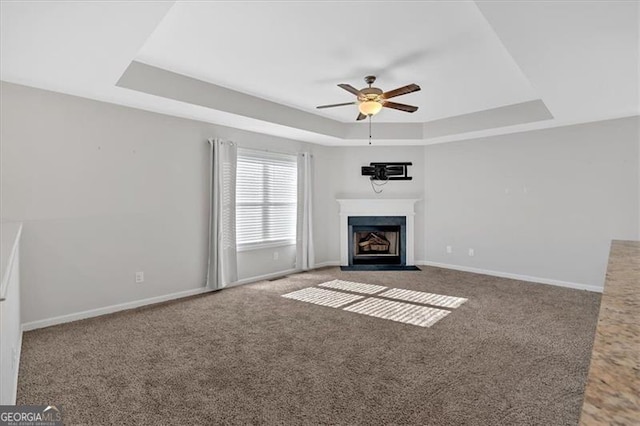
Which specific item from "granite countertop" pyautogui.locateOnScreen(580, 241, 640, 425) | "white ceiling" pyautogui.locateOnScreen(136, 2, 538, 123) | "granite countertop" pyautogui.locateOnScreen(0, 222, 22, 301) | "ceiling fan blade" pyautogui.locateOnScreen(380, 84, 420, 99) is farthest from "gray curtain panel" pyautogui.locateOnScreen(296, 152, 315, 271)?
"granite countertop" pyautogui.locateOnScreen(580, 241, 640, 425)

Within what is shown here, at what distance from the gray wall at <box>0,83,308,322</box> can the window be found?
65 cm

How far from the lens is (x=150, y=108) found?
4094 millimetres

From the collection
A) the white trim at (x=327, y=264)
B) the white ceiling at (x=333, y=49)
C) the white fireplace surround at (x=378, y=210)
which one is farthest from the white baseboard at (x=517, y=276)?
the white ceiling at (x=333, y=49)

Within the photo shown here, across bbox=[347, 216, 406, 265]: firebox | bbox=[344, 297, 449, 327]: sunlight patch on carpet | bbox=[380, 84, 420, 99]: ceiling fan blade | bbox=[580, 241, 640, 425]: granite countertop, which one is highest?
bbox=[380, 84, 420, 99]: ceiling fan blade

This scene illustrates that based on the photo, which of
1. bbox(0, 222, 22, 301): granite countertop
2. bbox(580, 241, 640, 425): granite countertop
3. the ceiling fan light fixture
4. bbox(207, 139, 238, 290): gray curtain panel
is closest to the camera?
bbox(580, 241, 640, 425): granite countertop

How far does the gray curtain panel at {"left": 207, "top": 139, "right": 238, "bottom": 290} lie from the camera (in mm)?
4797

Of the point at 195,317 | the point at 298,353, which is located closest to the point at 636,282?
the point at 298,353

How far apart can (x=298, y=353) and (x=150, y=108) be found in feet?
10.8

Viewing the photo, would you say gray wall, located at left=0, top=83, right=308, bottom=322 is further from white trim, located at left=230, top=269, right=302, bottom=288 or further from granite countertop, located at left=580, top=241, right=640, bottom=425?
granite countertop, located at left=580, top=241, right=640, bottom=425

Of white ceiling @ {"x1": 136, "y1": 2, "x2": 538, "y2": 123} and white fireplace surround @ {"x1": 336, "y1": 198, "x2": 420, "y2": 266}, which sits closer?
white ceiling @ {"x1": 136, "y1": 2, "x2": 538, "y2": 123}

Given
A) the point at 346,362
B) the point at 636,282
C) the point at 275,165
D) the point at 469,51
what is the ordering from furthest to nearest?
the point at 275,165 < the point at 469,51 < the point at 346,362 < the point at 636,282

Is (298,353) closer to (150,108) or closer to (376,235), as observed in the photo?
(150,108)

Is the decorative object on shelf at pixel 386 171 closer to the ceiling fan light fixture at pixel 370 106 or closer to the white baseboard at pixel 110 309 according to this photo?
the ceiling fan light fixture at pixel 370 106

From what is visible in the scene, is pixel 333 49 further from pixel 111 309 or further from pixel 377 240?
pixel 377 240
